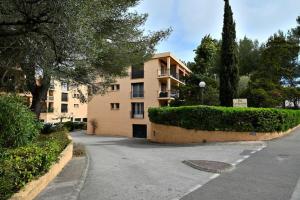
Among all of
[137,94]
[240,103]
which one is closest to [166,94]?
[137,94]

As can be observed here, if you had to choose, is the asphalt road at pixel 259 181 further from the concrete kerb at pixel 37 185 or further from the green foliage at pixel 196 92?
the green foliage at pixel 196 92

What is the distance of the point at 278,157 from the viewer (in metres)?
15.0

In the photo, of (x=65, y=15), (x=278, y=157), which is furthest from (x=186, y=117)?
(x=65, y=15)

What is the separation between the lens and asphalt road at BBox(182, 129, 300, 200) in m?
8.59

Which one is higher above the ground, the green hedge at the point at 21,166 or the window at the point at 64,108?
the window at the point at 64,108

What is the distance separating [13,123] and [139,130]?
3653cm

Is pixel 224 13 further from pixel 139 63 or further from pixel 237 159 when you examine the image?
pixel 237 159

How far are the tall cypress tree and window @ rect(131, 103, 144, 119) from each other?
2078cm

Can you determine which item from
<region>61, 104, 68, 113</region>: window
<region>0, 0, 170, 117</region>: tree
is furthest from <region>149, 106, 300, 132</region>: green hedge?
<region>61, 104, 68, 113</region>: window

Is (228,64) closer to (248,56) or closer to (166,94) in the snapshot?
(166,94)

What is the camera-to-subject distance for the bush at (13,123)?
10.6 m

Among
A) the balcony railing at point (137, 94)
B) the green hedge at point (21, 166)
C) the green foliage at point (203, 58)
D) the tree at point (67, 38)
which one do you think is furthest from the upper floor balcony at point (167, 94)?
the green hedge at point (21, 166)

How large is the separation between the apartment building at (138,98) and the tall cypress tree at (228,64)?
16604 millimetres

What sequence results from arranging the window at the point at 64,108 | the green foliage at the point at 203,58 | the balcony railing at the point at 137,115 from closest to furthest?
the green foliage at the point at 203,58 < the balcony railing at the point at 137,115 < the window at the point at 64,108
